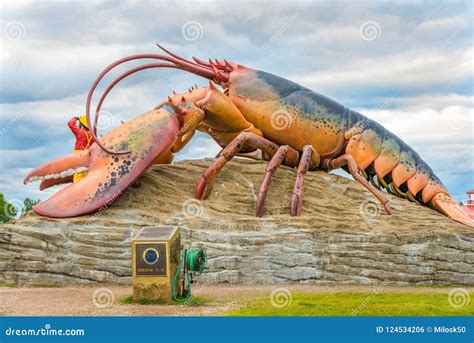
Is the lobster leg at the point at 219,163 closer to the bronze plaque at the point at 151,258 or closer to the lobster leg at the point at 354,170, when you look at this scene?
Result: the lobster leg at the point at 354,170

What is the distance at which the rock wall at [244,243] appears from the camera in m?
9.93

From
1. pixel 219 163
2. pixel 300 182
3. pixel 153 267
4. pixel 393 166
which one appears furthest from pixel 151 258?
pixel 393 166

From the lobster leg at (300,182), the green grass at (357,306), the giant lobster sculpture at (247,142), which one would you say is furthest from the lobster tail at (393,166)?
the green grass at (357,306)

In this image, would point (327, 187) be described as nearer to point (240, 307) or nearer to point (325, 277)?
point (325, 277)

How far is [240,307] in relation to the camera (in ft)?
25.7

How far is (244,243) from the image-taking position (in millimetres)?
10227

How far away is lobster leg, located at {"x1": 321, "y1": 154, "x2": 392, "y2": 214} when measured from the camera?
38.7 ft

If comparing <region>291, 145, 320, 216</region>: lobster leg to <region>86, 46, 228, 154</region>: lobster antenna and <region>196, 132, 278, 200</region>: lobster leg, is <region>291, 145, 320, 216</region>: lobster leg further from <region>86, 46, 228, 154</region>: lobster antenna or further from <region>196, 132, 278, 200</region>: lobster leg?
<region>86, 46, 228, 154</region>: lobster antenna

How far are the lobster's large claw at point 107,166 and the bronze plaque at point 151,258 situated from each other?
267 centimetres

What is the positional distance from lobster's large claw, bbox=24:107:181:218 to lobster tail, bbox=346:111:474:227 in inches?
148

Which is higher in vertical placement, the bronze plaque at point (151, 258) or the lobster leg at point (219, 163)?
the lobster leg at point (219, 163)

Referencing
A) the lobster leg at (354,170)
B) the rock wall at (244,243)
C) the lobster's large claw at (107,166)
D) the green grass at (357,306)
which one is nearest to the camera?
the green grass at (357,306)

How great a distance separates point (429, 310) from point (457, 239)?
10.4 feet

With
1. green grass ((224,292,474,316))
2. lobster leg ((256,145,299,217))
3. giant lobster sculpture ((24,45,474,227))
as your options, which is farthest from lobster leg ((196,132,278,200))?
green grass ((224,292,474,316))
